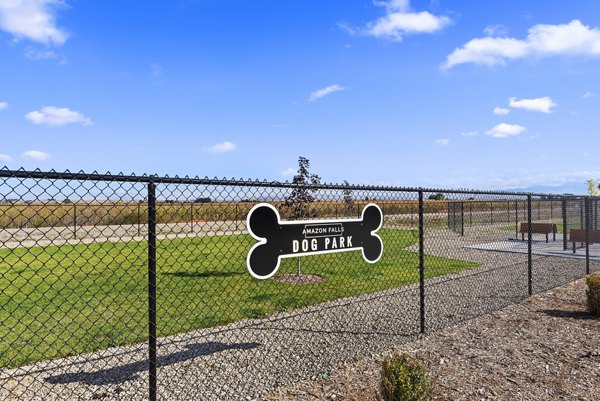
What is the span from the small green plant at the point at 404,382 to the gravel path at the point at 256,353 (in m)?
1.34

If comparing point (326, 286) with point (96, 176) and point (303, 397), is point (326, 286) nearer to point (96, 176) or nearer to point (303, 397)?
point (303, 397)

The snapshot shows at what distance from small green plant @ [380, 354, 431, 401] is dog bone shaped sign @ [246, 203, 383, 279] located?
57.2 inches

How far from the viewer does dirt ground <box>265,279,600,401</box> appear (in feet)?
13.3

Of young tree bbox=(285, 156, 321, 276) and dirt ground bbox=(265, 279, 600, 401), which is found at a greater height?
young tree bbox=(285, 156, 321, 276)

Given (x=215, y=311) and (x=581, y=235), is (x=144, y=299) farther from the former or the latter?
(x=581, y=235)

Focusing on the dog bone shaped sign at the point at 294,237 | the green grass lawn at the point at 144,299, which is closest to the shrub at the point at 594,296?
the green grass lawn at the point at 144,299

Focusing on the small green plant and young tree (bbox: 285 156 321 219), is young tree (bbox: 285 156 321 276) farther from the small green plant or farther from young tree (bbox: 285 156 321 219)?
the small green plant

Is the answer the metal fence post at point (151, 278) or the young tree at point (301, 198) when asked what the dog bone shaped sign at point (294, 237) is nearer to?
the metal fence post at point (151, 278)

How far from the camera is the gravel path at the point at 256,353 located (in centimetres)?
430

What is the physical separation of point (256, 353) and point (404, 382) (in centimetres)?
250

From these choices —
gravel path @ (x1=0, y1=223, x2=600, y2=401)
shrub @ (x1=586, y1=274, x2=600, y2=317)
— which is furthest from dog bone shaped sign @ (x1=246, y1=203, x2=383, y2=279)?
shrub @ (x1=586, y1=274, x2=600, y2=317)

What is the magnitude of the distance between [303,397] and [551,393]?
2.37 m

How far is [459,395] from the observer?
3.99m

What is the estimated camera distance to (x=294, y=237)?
4.41 meters
